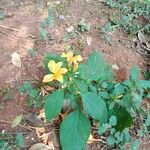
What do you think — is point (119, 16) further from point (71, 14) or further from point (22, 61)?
point (22, 61)

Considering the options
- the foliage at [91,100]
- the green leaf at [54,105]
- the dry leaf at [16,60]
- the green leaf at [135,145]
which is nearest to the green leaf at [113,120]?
the foliage at [91,100]

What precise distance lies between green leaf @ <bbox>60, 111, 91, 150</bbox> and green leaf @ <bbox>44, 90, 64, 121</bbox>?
0.14 m

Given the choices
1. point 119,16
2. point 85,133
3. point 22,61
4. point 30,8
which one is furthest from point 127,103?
point 30,8

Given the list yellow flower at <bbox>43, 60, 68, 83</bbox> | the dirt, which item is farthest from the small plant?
the dirt

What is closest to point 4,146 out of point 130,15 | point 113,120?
point 113,120

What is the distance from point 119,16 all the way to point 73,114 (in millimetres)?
1268

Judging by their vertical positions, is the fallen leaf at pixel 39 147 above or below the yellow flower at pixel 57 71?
below

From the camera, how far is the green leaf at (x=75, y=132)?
7.09ft

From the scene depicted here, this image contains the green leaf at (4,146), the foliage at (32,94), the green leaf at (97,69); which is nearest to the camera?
the green leaf at (4,146)

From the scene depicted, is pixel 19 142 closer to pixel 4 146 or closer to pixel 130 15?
pixel 4 146

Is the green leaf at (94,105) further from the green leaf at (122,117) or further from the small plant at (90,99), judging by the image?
the green leaf at (122,117)

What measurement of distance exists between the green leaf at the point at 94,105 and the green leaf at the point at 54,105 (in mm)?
134

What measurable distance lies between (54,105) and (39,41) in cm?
88

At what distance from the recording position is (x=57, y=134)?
2.43m
